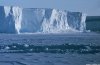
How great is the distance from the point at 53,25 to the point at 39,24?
88.1 inches

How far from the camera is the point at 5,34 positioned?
35.2 metres

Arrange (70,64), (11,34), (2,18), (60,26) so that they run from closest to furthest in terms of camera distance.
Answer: (70,64)
(2,18)
(11,34)
(60,26)

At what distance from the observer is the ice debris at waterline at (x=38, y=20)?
3241cm

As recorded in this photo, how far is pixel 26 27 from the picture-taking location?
116 ft

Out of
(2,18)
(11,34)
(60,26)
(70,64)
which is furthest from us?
(60,26)

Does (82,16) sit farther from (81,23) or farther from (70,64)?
(70,64)

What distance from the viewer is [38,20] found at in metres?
36.2

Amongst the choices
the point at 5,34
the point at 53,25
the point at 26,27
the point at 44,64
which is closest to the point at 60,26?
the point at 53,25

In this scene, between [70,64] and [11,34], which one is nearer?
[70,64]

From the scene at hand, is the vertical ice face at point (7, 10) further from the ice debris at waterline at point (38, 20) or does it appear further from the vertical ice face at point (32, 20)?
the vertical ice face at point (32, 20)

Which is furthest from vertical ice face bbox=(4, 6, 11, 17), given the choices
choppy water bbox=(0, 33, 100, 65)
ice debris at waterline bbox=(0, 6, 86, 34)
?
choppy water bbox=(0, 33, 100, 65)

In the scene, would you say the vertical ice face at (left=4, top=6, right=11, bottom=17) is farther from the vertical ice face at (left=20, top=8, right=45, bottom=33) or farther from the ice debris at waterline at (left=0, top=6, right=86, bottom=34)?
the vertical ice face at (left=20, top=8, right=45, bottom=33)

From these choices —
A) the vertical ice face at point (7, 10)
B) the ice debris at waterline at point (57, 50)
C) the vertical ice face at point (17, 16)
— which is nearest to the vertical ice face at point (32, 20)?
the vertical ice face at point (17, 16)

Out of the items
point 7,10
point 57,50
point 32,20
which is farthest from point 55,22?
point 57,50
